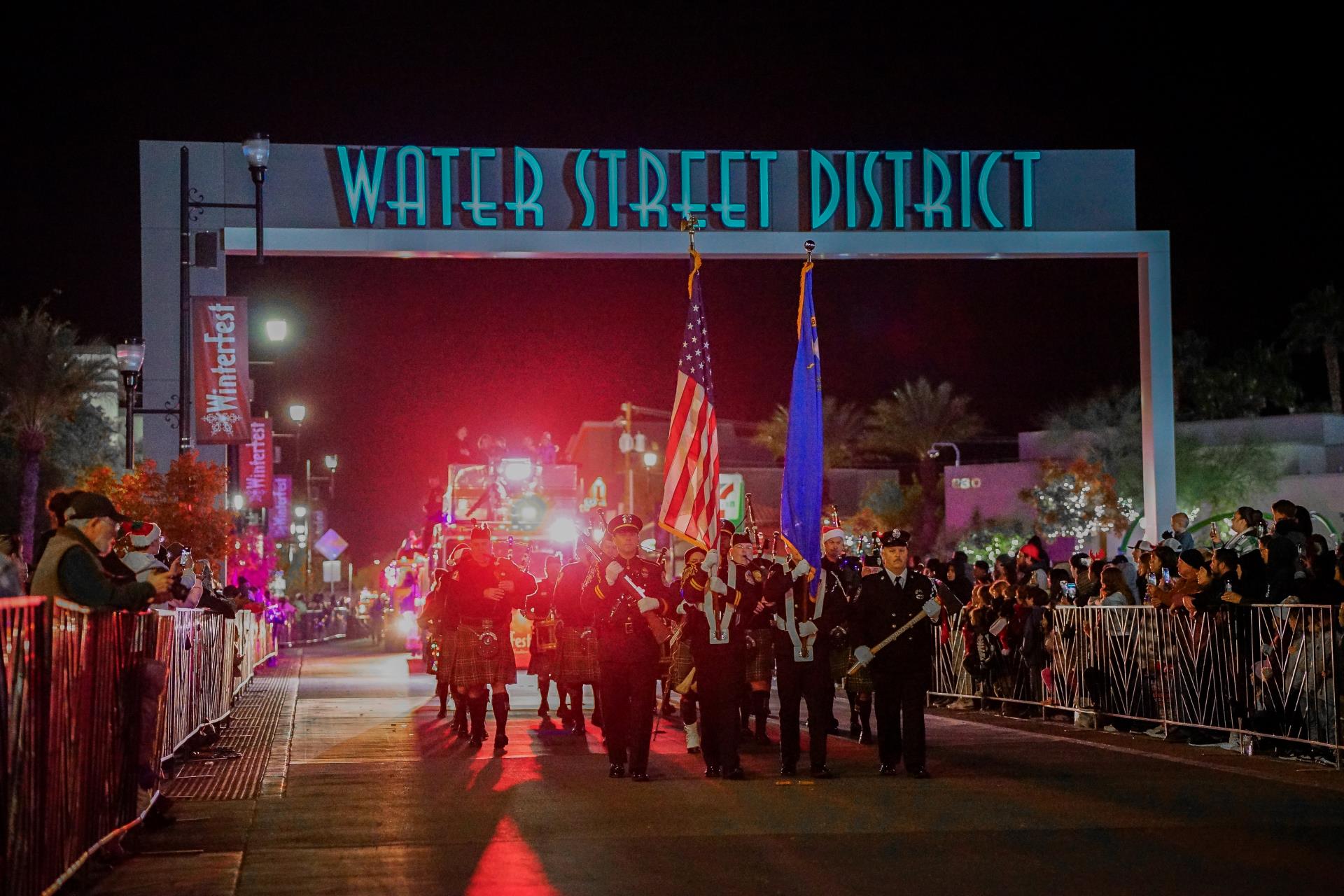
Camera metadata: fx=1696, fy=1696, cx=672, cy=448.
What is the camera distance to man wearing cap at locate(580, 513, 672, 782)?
12.6 metres

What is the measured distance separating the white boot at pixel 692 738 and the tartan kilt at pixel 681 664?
39cm

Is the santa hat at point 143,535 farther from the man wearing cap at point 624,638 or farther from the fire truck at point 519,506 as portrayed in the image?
the fire truck at point 519,506

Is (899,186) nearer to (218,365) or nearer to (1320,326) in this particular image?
(218,365)

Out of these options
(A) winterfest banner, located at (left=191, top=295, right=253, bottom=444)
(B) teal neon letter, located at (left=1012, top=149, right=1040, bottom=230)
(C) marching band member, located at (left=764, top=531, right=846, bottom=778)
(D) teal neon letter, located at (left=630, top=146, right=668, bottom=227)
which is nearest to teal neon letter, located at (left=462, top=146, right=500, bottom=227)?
(D) teal neon letter, located at (left=630, top=146, right=668, bottom=227)

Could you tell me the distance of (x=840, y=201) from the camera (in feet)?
85.5

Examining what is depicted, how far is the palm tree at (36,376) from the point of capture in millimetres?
48344

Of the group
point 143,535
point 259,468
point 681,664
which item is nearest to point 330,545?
point 259,468

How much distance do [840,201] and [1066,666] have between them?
10917mm

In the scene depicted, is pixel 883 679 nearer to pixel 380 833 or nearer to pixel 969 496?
pixel 380 833

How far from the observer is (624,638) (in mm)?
12719

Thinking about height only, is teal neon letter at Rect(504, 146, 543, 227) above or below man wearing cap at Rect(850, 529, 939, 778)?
above

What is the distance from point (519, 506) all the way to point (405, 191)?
7328 millimetres

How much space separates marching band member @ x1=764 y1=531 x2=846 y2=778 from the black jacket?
0.69ft

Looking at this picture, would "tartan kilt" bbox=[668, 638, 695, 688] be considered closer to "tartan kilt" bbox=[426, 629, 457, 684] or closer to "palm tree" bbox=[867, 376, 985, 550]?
"tartan kilt" bbox=[426, 629, 457, 684]
